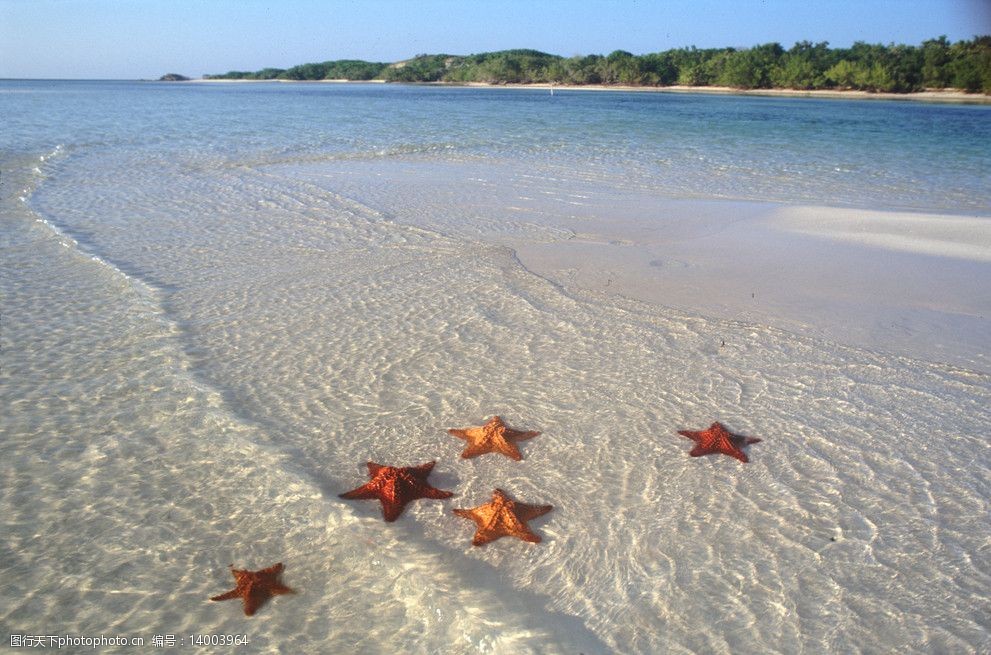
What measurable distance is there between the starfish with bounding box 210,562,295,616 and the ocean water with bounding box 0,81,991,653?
0.17 ft

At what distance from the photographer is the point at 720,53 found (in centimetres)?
10950

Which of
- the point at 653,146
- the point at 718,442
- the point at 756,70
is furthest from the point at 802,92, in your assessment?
the point at 718,442

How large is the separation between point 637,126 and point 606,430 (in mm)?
28641

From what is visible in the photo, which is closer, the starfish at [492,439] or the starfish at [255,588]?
the starfish at [255,588]

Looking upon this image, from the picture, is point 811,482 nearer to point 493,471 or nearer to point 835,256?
point 493,471

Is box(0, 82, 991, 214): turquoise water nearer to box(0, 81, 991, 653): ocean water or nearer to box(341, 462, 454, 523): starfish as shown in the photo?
box(0, 81, 991, 653): ocean water

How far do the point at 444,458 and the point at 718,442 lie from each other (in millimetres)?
1789

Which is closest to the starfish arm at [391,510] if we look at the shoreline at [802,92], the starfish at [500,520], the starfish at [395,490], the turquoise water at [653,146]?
the starfish at [395,490]

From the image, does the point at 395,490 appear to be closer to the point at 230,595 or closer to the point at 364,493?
the point at 364,493

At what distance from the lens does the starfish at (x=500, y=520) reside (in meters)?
3.68

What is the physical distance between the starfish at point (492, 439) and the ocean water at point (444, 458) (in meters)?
0.08

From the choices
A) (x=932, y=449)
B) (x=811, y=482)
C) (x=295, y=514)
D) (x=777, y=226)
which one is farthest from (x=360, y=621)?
(x=777, y=226)

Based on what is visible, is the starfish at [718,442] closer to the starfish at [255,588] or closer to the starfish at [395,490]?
the starfish at [395,490]

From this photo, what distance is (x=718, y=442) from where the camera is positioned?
4492 mm
